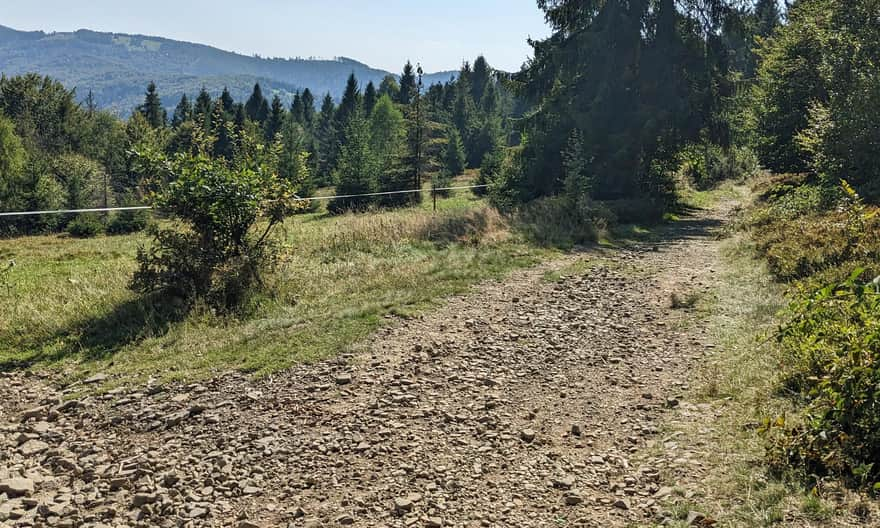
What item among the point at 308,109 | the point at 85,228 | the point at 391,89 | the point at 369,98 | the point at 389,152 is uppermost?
the point at 391,89

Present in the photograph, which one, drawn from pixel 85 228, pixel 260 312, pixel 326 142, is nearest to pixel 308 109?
pixel 326 142

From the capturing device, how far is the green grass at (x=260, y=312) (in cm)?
660

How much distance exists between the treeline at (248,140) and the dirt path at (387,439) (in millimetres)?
4731

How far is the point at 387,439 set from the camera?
4766mm

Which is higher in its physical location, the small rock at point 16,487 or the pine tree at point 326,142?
the pine tree at point 326,142

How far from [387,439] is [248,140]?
670 centimetres

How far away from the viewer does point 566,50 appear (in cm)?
2017

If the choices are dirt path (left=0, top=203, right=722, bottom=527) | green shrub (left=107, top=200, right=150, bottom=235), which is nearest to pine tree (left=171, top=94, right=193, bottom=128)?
green shrub (left=107, top=200, right=150, bottom=235)

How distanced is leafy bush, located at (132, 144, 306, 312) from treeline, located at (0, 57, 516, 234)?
1.77ft

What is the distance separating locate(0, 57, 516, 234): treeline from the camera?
30.7 metres

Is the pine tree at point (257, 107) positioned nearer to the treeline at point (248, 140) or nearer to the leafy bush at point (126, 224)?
the treeline at point (248, 140)

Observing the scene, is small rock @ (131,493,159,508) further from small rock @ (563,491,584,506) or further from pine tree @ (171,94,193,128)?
pine tree @ (171,94,193,128)

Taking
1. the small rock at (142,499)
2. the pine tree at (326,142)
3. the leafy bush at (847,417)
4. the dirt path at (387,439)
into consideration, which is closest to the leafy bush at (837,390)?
the leafy bush at (847,417)

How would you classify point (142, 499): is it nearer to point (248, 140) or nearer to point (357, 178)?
point (248, 140)
